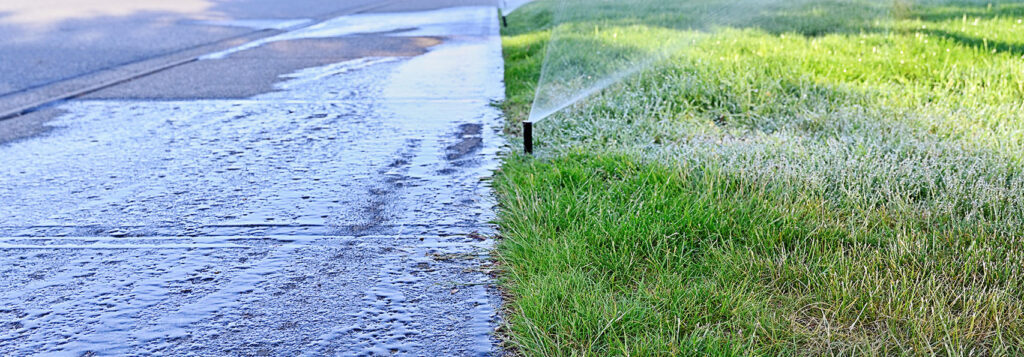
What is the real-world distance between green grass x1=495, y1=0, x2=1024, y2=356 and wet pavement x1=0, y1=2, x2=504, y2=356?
0.22 m

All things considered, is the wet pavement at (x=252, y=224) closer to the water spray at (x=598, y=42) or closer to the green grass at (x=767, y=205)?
the green grass at (x=767, y=205)

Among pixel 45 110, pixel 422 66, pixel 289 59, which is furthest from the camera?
pixel 289 59

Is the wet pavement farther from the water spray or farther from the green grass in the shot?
the water spray

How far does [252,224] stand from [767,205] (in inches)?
62.8

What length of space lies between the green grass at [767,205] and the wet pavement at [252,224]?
0.71 feet

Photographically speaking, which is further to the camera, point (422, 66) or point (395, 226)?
point (422, 66)

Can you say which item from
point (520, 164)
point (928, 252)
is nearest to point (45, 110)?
point (520, 164)

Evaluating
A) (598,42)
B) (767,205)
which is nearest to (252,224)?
(767,205)

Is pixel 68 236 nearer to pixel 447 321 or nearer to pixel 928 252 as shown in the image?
pixel 447 321

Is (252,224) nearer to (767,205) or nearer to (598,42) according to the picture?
(767,205)

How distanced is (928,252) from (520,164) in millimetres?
1583

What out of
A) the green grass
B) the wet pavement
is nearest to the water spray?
the green grass

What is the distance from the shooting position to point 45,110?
201 inches

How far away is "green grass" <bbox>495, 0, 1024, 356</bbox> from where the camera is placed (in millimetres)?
1969
